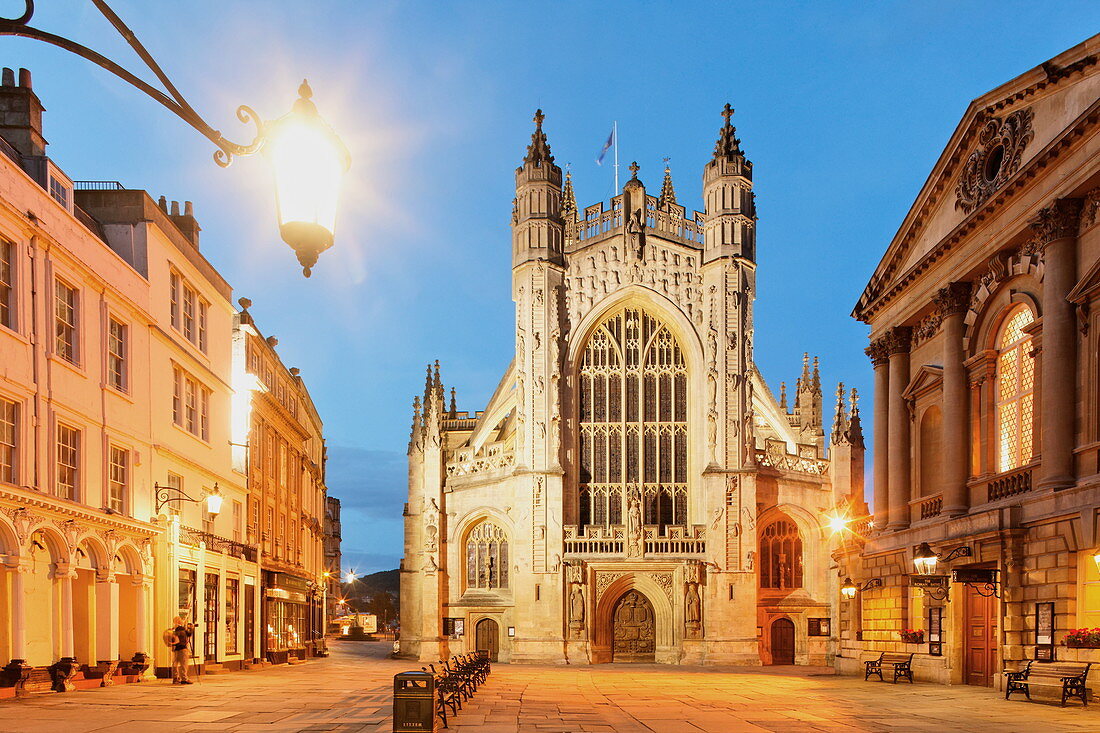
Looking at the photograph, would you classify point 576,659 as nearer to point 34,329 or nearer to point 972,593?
point 972,593

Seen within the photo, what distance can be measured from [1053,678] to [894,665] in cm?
874

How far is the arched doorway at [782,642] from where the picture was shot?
1887 inches

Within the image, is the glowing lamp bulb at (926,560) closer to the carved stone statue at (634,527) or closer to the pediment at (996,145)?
the pediment at (996,145)

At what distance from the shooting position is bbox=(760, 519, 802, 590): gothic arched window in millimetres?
48500

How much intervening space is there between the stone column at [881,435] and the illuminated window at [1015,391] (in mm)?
6633

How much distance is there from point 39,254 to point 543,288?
2879cm

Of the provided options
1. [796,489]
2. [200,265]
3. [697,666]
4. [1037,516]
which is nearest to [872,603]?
[1037,516]

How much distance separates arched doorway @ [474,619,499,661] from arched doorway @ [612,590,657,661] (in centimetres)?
561

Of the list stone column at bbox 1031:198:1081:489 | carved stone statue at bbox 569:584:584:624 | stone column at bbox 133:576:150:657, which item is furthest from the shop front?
stone column at bbox 1031:198:1081:489

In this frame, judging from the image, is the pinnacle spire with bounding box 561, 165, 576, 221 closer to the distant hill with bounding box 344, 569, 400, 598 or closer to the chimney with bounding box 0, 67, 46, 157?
the chimney with bounding box 0, 67, 46, 157

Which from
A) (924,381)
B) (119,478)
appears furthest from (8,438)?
(924,381)

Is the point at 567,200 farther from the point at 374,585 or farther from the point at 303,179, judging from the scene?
the point at 374,585

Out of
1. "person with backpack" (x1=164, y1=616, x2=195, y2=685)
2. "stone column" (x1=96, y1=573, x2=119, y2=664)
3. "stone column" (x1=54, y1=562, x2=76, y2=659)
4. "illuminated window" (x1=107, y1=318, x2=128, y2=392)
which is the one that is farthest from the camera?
"illuminated window" (x1=107, y1=318, x2=128, y2=392)

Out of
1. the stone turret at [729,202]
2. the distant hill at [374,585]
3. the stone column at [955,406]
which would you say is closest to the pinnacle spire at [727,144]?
the stone turret at [729,202]
